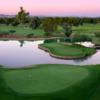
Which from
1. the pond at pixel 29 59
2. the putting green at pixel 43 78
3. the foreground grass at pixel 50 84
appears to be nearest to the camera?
the foreground grass at pixel 50 84

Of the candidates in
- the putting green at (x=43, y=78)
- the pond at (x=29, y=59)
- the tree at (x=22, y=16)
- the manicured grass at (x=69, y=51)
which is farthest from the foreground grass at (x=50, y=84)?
the tree at (x=22, y=16)

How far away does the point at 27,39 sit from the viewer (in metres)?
42.3

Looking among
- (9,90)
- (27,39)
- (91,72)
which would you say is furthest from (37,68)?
(27,39)

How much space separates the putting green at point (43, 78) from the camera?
1391cm

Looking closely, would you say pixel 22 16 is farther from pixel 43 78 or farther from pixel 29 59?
pixel 43 78

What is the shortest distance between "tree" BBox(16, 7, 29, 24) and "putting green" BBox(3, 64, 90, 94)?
2175 inches

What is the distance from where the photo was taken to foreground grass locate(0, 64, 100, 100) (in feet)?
43.2

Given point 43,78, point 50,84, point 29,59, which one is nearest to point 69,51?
point 29,59

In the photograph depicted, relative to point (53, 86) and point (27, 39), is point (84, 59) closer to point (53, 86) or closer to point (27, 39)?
point (53, 86)

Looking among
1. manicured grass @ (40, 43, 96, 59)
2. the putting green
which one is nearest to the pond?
manicured grass @ (40, 43, 96, 59)

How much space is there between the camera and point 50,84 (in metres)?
14.6

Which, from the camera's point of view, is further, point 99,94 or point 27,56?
point 27,56

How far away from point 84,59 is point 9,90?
13.2 metres

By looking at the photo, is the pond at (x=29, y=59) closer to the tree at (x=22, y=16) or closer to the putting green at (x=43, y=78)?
the putting green at (x=43, y=78)
